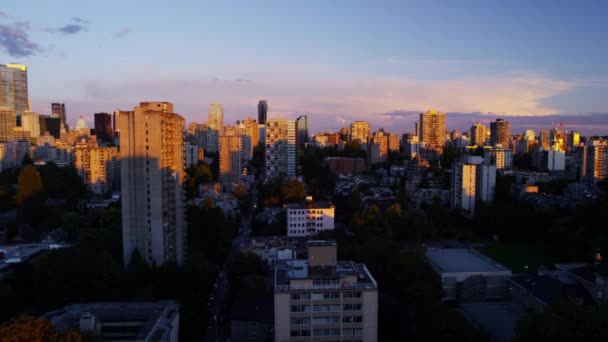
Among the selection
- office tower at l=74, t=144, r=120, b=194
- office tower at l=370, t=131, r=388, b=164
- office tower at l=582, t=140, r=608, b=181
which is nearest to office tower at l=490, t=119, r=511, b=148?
office tower at l=370, t=131, r=388, b=164

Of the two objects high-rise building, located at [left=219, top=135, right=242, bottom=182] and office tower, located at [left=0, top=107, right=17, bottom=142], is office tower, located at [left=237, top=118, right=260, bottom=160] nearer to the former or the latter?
high-rise building, located at [left=219, top=135, right=242, bottom=182]

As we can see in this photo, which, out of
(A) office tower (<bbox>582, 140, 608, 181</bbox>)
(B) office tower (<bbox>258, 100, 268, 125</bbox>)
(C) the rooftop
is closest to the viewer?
(C) the rooftop

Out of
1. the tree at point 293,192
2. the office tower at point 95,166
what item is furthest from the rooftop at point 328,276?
the office tower at point 95,166

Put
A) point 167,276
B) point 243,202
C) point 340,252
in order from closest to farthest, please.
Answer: point 167,276 < point 340,252 < point 243,202

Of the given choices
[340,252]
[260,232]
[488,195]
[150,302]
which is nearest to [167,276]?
[150,302]

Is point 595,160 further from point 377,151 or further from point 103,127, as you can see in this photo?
point 103,127

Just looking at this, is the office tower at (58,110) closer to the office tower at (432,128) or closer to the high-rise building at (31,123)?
the high-rise building at (31,123)

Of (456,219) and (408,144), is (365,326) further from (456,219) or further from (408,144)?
(408,144)
